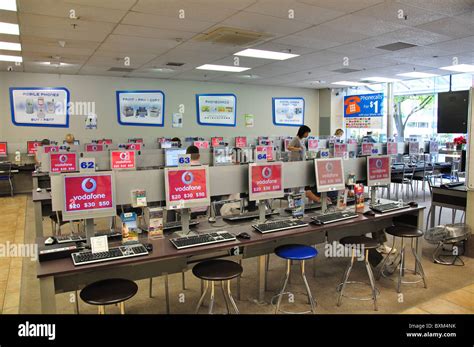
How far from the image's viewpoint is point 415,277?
3.80 m

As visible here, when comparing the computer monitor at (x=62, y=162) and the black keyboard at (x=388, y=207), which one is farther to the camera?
the computer monitor at (x=62, y=162)

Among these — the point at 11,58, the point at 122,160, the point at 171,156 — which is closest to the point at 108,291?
the point at 122,160

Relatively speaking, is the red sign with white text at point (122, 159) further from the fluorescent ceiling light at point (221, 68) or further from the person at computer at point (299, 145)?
the fluorescent ceiling light at point (221, 68)

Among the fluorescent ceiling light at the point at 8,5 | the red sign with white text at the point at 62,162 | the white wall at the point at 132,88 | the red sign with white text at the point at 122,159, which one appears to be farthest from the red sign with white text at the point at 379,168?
the white wall at the point at 132,88

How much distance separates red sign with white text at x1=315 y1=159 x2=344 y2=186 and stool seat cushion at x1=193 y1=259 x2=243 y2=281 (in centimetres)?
133

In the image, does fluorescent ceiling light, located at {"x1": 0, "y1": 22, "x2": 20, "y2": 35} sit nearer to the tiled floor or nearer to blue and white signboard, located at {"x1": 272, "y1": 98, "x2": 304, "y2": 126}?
the tiled floor

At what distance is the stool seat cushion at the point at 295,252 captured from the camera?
2.86 m

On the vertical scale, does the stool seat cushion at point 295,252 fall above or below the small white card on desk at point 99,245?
below

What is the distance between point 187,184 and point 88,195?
2.34 feet

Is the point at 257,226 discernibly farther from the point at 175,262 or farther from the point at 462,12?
the point at 462,12

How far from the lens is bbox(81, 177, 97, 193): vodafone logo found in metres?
2.54

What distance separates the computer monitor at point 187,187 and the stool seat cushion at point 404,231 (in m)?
1.87

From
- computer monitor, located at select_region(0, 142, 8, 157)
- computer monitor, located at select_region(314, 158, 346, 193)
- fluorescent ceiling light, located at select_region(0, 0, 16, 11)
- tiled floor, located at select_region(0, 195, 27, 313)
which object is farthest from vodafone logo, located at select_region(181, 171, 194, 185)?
computer monitor, located at select_region(0, 142, 8, 157)

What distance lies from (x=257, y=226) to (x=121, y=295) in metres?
1.23
